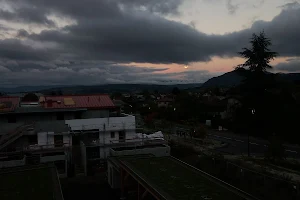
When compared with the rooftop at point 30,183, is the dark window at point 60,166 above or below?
below

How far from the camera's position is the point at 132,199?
23.1 m

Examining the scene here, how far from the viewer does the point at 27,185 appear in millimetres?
18094

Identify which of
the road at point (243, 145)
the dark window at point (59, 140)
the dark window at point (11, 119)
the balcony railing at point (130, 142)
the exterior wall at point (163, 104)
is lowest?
the road at point (243, 145)

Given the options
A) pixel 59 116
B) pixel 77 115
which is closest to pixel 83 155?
pixel 77 115

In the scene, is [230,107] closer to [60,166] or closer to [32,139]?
[60,166]

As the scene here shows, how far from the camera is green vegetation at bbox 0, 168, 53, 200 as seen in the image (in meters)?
16.0

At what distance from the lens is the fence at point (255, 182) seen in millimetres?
18312

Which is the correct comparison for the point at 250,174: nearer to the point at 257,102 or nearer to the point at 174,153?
the point at 174,153

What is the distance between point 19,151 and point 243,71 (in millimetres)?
40546

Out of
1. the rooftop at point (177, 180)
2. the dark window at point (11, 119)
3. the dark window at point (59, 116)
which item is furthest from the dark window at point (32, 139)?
the rooftop at point (177, 180)

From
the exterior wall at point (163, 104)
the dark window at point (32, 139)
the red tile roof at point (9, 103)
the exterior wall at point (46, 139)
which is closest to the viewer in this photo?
the exterior wall at point (46, 139)

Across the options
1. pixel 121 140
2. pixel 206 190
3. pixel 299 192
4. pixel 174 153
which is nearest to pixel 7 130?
pixel 121 140

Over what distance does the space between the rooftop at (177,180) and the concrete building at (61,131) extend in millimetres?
9018

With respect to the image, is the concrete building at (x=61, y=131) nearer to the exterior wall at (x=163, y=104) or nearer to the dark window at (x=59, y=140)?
the dark window at (x=59, y=140)
